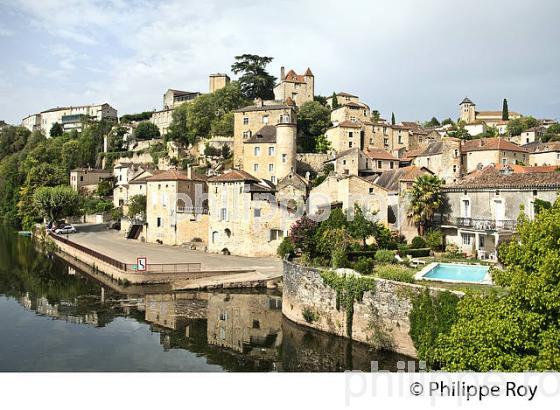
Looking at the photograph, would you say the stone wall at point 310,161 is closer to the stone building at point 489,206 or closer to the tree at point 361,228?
the tree at point 361,228

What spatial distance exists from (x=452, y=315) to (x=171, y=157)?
43260mm

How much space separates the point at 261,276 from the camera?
2419cm

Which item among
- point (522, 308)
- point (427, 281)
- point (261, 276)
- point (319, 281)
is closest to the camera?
point (522, 308)

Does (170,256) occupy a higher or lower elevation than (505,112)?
lower

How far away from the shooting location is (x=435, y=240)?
2161cm

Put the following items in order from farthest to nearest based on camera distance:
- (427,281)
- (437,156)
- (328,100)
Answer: (328,100) < (437,156) < (427,281)

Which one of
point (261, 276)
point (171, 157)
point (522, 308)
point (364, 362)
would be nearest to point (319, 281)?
point (364, 362)

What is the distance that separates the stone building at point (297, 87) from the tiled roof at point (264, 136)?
13214mm

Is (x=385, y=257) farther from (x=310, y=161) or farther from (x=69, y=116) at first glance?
(x=69, y=116)

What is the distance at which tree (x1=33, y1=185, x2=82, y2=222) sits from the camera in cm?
4222

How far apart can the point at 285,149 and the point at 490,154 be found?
576 inches

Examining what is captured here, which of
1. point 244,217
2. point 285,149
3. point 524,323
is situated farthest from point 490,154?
point 524,323

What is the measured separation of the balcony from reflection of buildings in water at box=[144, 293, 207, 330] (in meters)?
11.5

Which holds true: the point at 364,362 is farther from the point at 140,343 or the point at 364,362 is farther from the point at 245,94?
the point at 245,94
